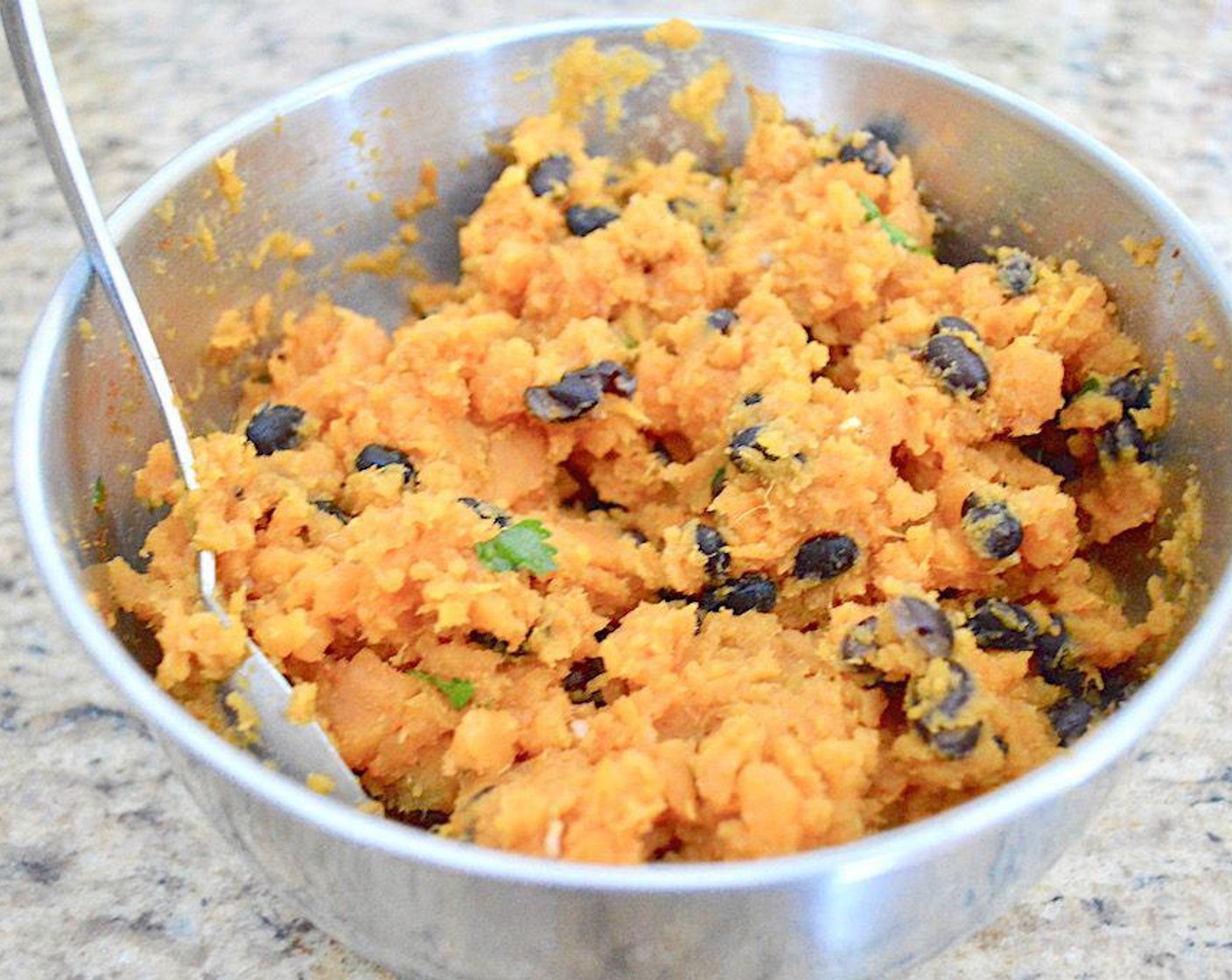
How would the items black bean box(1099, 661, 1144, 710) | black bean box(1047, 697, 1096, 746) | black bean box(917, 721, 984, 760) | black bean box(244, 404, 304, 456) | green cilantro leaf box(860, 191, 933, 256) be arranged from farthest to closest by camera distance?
green cilantro leaf box(860, 191, 933, 256) → black bean box(244, 404, 304, 456) → black bean box(1099, 661, 1144, 710) → black bean box(1047, 697, 1096, 746) → black bean box(917, 721, 984, 760)

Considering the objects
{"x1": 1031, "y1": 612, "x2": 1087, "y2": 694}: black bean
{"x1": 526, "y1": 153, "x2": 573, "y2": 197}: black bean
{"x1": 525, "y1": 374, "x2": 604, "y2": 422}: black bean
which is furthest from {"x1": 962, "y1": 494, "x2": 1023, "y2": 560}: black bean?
{"x1": 526, "y1": 153, "x2": 573, "y2": 197}: black bean

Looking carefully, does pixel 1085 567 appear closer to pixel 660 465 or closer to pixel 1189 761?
pixel 1189 761

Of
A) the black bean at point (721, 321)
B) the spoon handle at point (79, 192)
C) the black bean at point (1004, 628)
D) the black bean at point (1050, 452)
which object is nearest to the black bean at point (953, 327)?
the black bean at point (1050, 452)

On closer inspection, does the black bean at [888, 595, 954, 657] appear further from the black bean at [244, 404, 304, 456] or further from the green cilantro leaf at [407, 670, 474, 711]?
the black bean at [244, 404, 304, 456]

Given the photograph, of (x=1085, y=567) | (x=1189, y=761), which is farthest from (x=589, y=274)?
(x=1189, y=761)

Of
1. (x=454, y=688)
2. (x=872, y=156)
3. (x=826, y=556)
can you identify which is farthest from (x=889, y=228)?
(x=454, y=688)

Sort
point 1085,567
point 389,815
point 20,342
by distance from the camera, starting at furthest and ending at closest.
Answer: point 20,342, point 1085,567, point 389,815
